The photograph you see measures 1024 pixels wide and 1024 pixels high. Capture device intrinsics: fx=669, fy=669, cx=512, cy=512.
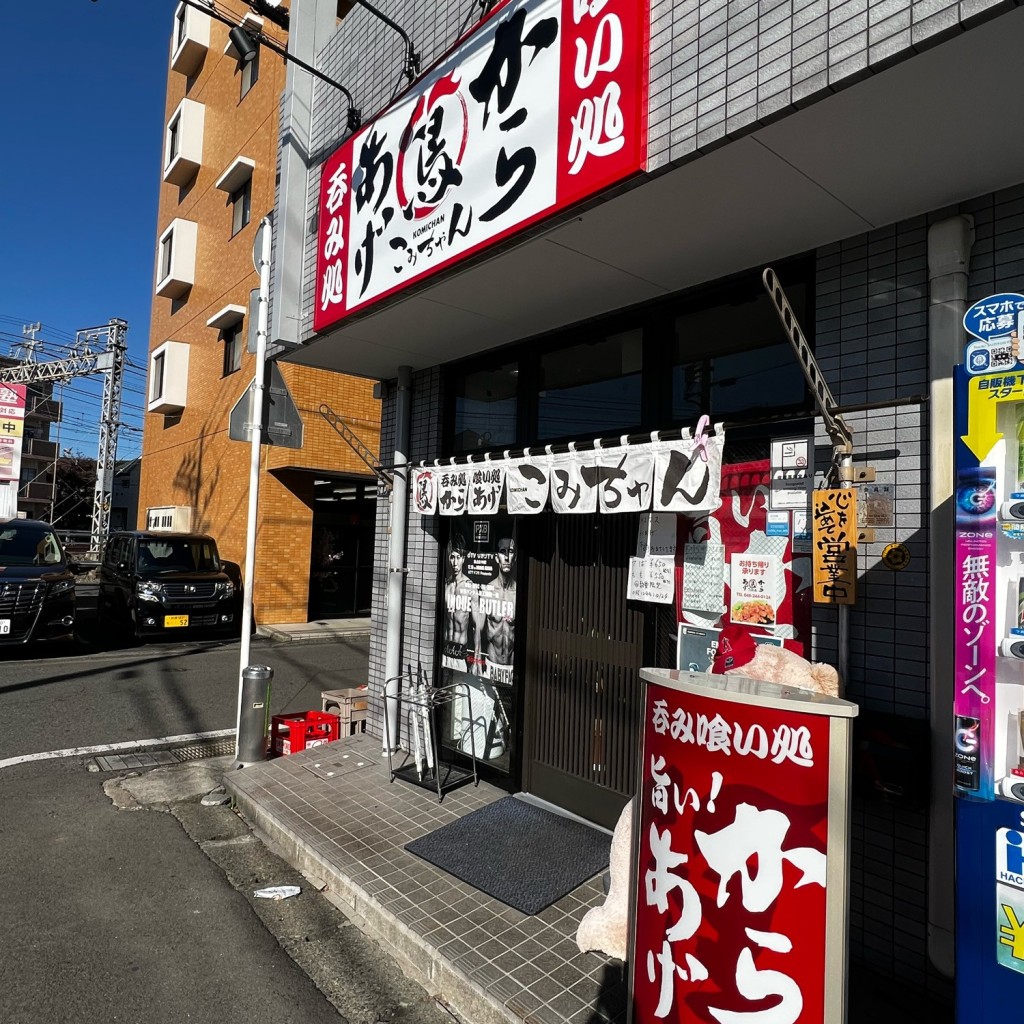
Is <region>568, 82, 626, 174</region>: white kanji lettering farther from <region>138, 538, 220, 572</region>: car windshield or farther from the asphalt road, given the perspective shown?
<region>138, 538, 220, 572</region>: car windshield

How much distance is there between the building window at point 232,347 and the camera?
16.7 metres

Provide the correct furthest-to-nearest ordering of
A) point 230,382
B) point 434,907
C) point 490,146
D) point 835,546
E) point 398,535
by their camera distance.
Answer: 1. point 230,382
2. point 398,535
3. point 490,146
4. point 434,907
5. point 835,546

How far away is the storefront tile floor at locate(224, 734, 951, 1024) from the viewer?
3047 mm

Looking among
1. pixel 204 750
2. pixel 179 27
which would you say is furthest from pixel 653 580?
pixel 179 27

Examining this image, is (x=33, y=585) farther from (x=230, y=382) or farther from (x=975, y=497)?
(x=975, y=497)

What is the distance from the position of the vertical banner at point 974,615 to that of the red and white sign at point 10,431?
88.0 ft

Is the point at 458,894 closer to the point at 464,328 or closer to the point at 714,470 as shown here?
the point at 714,470

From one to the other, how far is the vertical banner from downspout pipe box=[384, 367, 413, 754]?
188 inches

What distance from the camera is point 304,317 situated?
597 centimetres

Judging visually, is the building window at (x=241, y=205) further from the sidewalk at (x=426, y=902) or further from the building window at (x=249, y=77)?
the sidewalk at (x=426, y=902)

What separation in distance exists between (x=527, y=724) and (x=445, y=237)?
145 inches

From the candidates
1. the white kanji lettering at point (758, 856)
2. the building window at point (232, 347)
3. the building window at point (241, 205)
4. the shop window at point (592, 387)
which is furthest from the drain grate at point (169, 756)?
the building window at point (241, 205)

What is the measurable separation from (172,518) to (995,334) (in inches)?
781

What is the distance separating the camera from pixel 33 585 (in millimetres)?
10562
